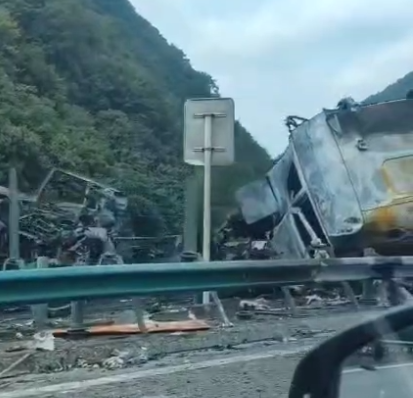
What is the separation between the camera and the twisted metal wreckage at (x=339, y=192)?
10.7 m

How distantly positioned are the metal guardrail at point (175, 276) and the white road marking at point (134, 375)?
1.62ft

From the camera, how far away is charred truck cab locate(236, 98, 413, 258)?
421 inches

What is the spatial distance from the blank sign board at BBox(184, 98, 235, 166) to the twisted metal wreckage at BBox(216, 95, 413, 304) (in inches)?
74.7

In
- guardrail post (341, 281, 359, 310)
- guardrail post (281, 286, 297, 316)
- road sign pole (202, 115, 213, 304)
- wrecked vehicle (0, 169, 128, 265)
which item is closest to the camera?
guardrail post (341, 281, 359, 310)

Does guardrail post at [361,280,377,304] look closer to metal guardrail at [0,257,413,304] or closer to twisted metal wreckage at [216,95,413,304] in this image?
metal guardrail at [0,257,413,304]

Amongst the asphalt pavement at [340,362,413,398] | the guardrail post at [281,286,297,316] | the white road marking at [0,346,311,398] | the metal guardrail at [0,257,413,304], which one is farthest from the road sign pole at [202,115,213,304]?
the asphalt pavement at [340,362,413,398]

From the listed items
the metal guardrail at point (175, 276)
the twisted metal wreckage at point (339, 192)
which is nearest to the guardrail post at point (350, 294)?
the metal guardrail at point (175, 276)

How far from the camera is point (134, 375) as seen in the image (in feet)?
18.7

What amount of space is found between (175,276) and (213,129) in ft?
11.5

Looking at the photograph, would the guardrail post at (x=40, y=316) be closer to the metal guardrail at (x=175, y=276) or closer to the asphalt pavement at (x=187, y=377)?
the asphalt pavement at (x=187, y=377)

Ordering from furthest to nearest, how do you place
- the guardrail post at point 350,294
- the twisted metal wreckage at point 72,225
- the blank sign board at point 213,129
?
the twisted metal wreckage at point 72,225 → the blank sign board at point 213,129 → the guardrail post at point 350,294

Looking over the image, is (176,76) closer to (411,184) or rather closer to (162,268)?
(411,184)

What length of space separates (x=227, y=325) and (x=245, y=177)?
439 centimetres

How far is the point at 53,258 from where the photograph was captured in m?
11.9
